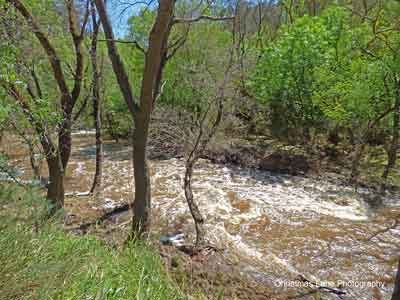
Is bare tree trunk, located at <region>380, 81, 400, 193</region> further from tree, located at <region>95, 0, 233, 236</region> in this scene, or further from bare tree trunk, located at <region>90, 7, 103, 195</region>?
bare tree trunk, located at <region>90, 7, 103, 195</region>

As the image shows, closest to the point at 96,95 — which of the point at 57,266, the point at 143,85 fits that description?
the point at 143,85

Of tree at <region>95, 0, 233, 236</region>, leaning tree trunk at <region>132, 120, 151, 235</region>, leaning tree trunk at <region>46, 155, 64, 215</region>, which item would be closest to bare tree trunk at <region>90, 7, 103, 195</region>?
tree at <region>95, 0, 233, 236</region>

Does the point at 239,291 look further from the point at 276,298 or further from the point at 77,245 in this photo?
the point at 77,245

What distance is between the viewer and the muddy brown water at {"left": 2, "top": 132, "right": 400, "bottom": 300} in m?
5.18

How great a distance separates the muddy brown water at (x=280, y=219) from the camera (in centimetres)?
518

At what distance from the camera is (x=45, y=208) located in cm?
360

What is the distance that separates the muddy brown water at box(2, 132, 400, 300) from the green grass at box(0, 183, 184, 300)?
277 centimetres

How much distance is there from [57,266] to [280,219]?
259 inches

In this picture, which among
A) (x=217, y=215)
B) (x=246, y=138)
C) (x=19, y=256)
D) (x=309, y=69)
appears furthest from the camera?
(x=246, y=138)

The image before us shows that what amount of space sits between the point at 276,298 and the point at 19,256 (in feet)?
11.6

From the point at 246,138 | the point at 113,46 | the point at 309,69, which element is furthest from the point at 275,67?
the point at 113,46

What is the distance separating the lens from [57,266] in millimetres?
2084

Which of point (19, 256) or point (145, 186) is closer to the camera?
point (19, 256)

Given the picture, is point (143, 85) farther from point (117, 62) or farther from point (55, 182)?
point (55, 182)
